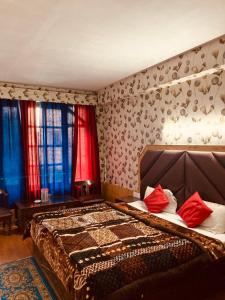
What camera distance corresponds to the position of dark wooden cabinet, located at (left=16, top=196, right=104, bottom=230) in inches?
161

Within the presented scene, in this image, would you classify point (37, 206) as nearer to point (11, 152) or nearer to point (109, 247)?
point (11, 152)

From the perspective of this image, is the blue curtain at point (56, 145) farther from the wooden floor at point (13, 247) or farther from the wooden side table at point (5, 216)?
the wooden floor at point (13, 247)

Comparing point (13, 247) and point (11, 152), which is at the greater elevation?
point (11, 152)

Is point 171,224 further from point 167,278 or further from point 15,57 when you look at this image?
point 15,57

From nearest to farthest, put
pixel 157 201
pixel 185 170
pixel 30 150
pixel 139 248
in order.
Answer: pixel 139 248 → pixel 185 170 → pixel 157 201 → pixel 30 150

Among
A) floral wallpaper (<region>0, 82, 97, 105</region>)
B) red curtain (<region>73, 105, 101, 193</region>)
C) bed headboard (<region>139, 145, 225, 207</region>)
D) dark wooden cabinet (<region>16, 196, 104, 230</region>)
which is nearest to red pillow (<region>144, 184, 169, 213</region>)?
bed headboard (<region>139, 145, 225, 207</region>)

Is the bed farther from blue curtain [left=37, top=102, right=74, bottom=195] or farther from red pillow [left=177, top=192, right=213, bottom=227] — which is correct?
blue curtain [left=37, top=102, right=74, bottom=195]

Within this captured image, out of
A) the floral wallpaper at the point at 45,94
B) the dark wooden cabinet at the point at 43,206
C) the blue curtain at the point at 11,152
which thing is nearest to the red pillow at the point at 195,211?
the dark wooden cabinet at the point at 43,206

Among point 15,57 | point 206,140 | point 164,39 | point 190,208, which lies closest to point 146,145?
point 206,140

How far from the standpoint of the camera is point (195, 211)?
2.86 metres

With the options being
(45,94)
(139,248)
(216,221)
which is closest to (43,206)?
(45,94)

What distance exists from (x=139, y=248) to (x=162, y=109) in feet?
7.45

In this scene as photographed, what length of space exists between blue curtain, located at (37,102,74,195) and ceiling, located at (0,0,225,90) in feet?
3.93

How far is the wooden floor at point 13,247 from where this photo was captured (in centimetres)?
332
